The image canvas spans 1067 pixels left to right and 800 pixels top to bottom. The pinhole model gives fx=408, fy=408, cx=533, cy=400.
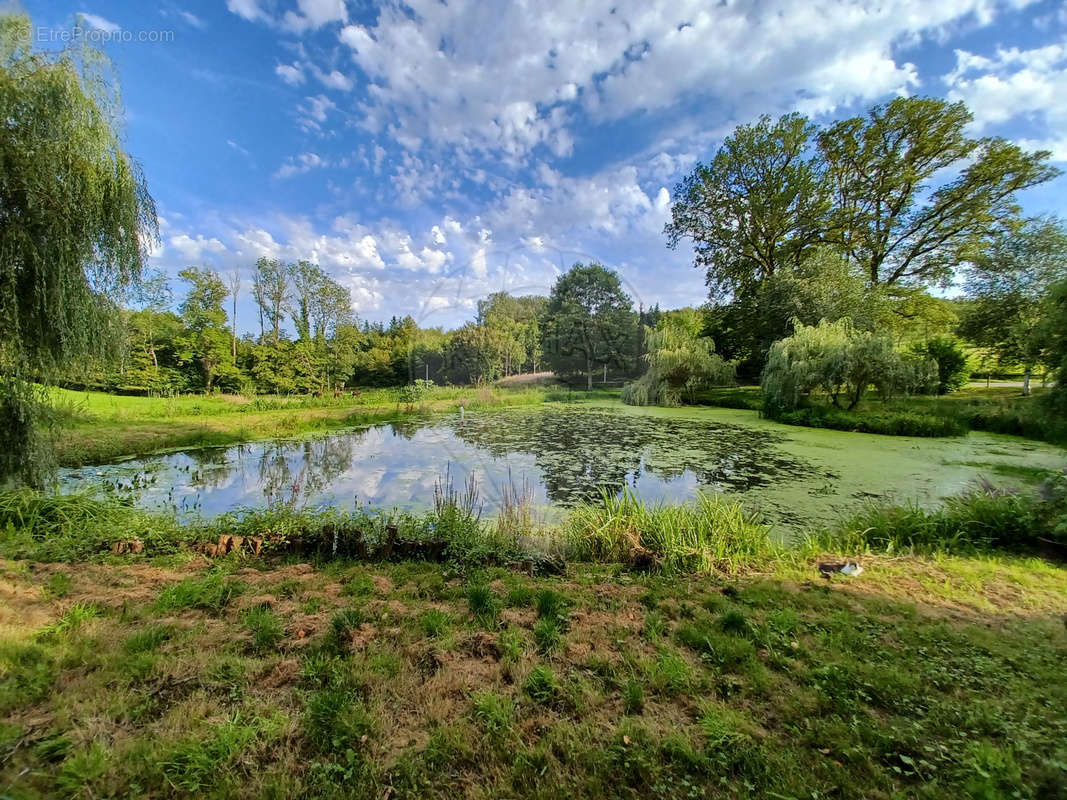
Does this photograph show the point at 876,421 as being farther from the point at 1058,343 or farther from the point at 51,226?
the point at 51,226

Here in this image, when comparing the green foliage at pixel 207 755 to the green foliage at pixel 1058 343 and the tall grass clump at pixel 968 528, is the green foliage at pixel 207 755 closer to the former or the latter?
the tall grass clump at pixel 968 528

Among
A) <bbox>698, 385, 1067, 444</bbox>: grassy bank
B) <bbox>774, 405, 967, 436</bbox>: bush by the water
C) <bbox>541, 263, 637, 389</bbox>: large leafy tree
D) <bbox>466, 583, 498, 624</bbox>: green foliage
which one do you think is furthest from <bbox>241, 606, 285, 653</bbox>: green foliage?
<bbox>541, 263, 637, 389</bbox>: large leafy tree

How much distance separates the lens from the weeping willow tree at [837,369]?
1342 centimetres

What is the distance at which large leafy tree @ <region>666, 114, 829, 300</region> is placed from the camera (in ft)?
72.7

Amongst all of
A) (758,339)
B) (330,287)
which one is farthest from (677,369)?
(330,287)

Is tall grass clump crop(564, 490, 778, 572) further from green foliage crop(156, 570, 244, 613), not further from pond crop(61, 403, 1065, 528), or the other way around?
green foliage crop(156, 570, 244, 613)

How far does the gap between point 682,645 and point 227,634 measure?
10.2 ft

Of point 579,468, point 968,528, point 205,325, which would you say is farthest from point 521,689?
point 205,325

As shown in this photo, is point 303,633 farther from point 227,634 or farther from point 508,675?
point 508,675

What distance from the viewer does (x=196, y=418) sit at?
13.7 metres

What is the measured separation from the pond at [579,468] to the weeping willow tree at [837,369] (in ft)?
7.77

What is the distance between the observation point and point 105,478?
723 cm

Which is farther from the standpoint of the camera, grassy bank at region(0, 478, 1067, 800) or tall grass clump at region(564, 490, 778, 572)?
tall grass clump at region(564, 490, 778, 572)

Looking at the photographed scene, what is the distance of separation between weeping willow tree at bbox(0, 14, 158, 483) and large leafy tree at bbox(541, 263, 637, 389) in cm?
3077
